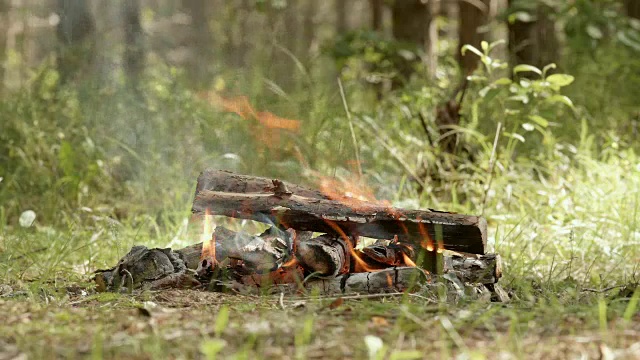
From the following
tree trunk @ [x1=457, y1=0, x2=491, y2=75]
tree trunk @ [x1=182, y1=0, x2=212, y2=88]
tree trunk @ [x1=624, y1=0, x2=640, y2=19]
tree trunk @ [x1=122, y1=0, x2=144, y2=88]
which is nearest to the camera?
tree trunk @ [x1=122, y1=0, x2=144, y2=88]

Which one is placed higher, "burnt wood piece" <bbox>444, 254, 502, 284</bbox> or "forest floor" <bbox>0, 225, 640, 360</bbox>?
"forest floor" <bbox>0, 225, 640, 360</bbox>

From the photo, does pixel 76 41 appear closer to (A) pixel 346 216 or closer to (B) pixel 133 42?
(B) pixel 133 42

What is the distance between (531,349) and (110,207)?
4168mm

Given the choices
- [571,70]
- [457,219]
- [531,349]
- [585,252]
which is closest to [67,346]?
[531,349]

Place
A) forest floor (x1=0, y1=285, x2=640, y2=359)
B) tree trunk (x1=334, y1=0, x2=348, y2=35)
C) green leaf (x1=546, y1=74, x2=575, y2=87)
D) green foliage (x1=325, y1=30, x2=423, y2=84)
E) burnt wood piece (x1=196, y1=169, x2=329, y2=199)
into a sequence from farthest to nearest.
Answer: tree trunk (x1=334, y1=0, x2=348, y2=35), green foliage (x1=325, y1=30, x2=423, y2=84), green leaf (x1=546, y1=74, x2=575, y2=87), burnt wood piece (x1=196, y1=169, x2=329, y2=199), forest floor (x1=0, y1=285, x2=640, y2=359)

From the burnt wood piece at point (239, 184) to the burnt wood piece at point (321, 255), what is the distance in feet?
0.98

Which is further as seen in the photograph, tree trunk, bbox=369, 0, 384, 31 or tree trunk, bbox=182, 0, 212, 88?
tree trunk, bbox=182, 0, 212, 88

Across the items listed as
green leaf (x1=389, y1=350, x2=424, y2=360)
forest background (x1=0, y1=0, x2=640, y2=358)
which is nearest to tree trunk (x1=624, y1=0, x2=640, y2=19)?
forest background (x1=0, y1=0, x2=640, y2=358)

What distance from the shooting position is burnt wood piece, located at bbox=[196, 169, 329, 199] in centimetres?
409

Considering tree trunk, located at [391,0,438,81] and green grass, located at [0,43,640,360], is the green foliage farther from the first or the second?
green grass, located at [0,43,640,360]

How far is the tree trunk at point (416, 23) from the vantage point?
32.9ft

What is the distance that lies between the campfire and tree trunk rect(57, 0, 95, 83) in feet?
12.5

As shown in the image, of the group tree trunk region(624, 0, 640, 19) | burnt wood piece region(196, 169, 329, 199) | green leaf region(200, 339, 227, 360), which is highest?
tree trunk region(624, 0, 640, 19)

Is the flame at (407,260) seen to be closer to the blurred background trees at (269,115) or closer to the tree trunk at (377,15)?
the blurred background trees at (269,115)
